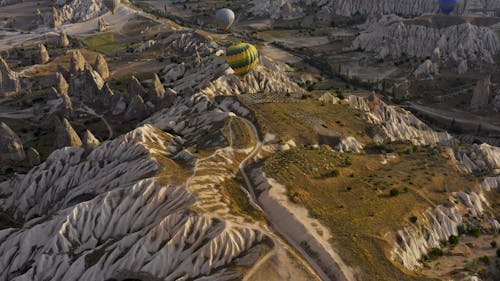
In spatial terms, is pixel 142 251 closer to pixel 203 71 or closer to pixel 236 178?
pixel 236 178

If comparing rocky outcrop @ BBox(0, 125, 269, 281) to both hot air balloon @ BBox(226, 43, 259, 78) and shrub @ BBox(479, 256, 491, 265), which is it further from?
hot air balloon @ BBox(226, 43, 259, 78)

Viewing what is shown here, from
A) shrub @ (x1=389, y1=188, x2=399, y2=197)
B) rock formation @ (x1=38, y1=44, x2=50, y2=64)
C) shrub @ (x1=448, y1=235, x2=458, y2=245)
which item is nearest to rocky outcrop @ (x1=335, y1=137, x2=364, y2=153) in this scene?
shrub @ (x1=389, y1=188, x2=399, y2=197)

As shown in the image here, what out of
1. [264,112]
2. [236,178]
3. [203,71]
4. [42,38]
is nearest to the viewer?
[236,178]

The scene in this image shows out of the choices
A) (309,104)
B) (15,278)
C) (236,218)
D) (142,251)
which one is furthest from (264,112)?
(15,278)

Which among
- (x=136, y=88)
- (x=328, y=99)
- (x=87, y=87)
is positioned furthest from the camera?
(x=87, y=87)

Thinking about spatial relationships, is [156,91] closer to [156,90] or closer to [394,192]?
[156,90]

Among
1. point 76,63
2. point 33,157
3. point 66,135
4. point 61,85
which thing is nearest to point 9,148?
point 33,157
